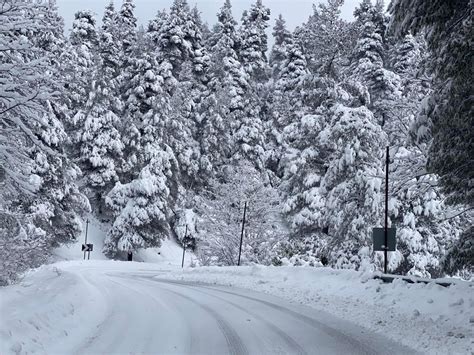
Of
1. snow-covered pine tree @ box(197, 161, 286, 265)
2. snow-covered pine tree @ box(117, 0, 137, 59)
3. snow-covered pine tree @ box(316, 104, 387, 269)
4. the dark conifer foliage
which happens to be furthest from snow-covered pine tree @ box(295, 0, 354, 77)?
snow-covered pine tree @ box(117, 0, 137, 59)

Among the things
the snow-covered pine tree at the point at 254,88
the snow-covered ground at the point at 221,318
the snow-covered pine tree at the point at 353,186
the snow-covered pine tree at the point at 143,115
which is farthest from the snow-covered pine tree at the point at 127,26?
the snow-covered ground at the point at 221,318

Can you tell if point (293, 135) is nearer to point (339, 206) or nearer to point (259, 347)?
point (339, 206)

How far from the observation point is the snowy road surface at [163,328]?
22.9ft

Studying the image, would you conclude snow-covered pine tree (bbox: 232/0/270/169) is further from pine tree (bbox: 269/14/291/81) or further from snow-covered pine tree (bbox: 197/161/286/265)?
snow-covered pine tree (bbox: 197/161/286/265)

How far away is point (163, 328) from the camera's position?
8.72 m

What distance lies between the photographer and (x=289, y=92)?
1869 inches

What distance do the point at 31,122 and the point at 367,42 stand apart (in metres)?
30.9

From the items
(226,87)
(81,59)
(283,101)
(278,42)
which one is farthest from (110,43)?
(278,42)

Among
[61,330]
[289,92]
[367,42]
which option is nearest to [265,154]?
[289,92]

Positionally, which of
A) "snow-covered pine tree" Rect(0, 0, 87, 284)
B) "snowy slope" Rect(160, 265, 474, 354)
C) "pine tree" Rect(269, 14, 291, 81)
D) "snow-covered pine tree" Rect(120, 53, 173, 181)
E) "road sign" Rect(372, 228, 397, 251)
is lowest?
Result: "snowy slope" Rect(160, 265, 474, 354)

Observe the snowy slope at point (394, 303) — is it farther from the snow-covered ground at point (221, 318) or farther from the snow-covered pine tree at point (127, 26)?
the snow-covered pine tree at point (127, 26)

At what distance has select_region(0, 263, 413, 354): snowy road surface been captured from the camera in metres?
6.98

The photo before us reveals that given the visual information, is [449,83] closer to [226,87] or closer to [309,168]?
[309,168]

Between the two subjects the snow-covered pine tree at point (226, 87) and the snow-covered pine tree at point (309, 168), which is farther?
the snow-covered pine tree at point (226, 87)
